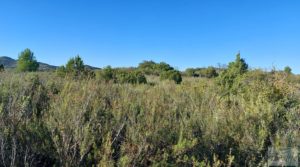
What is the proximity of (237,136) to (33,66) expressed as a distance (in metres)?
36.6

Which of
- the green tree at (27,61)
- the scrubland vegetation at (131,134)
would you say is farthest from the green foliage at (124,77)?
the green tree at (27,61)

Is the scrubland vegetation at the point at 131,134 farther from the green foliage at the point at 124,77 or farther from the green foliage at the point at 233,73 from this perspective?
the green foliage at the point at 124,77

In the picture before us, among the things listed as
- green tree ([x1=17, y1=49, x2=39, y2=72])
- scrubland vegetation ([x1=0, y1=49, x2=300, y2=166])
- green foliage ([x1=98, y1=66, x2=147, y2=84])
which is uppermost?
green tree ([x1=17, y1=49, x2=39, y2=72])

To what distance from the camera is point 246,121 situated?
197 inches

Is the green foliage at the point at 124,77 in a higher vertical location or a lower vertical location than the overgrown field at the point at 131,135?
higher

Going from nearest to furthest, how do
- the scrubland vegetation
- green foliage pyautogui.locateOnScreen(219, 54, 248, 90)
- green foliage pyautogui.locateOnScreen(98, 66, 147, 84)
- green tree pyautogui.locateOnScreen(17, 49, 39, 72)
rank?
the scrubland vegetation, green foliage pyautogui.locateOnScreen(219, 54, 248, 90), green foliage pyautogui.locateOnScreen(98, 66, 147, 84), green tree pyautogui.locateOnScreen(17, 49, 39, 72)

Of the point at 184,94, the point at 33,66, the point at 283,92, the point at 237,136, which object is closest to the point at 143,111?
the point at 237,136

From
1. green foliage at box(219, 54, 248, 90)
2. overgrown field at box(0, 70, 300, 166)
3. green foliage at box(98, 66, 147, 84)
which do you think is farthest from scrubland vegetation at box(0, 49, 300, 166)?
green foliage at box(98, 66, 147, 84)

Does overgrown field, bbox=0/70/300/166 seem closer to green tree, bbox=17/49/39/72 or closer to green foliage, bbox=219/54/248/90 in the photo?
green foliage, bbox=219/54/248/90

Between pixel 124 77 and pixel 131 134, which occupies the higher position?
pixel 124 77

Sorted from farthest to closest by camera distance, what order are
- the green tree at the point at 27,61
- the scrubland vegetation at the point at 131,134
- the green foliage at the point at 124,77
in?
the green tree at the point at 27,61 < the green foliage at the point at 124,77 < the scrubland vegetation at the point at 131,134

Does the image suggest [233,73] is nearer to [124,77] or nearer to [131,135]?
[124,77]

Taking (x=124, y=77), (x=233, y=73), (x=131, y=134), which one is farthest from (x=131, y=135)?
(x=124, y=77)

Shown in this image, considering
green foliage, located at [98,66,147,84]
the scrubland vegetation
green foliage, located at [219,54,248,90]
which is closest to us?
the scrubland vegetation
